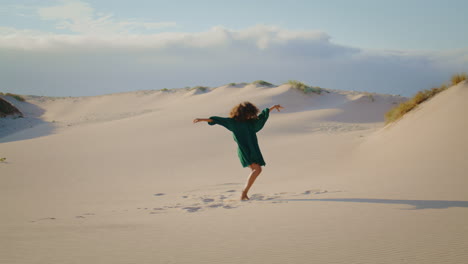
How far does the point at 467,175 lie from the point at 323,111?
12442 millimetres

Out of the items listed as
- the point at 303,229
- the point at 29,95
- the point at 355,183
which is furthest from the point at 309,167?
the point at 29,95

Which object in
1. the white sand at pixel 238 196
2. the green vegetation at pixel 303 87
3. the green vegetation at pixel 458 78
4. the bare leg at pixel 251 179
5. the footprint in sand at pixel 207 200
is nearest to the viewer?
the white sand at pixel 238 196

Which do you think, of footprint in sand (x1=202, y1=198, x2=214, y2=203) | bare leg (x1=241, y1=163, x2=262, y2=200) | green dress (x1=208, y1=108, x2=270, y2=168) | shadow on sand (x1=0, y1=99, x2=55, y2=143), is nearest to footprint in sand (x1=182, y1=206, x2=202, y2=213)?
footprint in sand (x1=202, y1=198, x2=214, y2=203)

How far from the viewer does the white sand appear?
3.09 metres

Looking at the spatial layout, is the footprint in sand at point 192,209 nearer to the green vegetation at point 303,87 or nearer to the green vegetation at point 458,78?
the green vegetation at point 458,78

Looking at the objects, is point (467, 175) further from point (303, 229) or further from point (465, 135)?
point (303, 229)

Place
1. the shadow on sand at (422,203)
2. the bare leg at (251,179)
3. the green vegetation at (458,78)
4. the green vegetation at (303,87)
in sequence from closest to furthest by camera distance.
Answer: the shadow on sand at (422,203) < the bare leg at (251,179) < the green vegetation at (458,78) < the green vegetation at (303,87)

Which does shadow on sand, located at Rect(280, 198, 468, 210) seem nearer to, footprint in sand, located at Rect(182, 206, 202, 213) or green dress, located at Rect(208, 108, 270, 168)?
green dress, located at Rect(208, 108, 270, 168)

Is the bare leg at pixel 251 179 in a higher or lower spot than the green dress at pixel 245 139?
lower

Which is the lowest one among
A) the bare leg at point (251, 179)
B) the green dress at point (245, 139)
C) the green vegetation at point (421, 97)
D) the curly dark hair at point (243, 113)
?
the bare leg at point (251, 179)

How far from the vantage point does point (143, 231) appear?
3807 millimetres

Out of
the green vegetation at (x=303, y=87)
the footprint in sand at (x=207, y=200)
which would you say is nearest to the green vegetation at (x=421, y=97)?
the footprint in sand at (x=207, y=200)

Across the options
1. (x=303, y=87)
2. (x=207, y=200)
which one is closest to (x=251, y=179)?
(x=207, y=200)

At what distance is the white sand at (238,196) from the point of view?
122 inches
